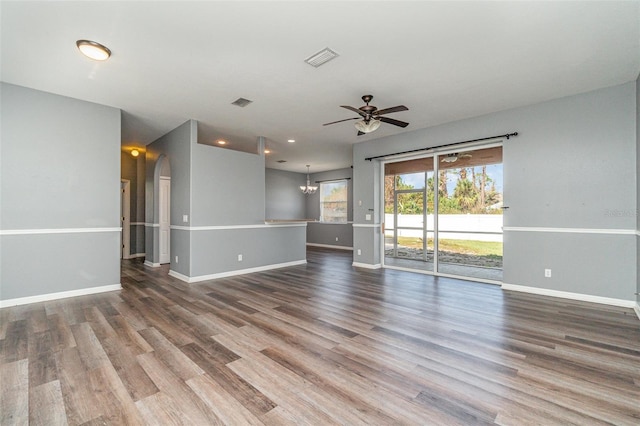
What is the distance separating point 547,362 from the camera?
7.51ft

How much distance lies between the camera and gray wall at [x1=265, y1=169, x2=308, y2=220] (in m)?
10.4

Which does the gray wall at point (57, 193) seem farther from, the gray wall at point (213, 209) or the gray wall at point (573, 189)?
the gray wall at point (573, 189)

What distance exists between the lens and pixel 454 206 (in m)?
5.63

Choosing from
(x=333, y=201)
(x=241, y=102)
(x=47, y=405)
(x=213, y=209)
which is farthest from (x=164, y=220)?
(x=333, y=201)

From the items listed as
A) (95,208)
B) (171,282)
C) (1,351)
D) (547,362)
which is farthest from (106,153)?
(547,362)

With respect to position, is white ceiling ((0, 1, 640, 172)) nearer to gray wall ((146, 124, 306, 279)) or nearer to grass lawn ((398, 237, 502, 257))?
gray wall ((146, 124, 306, 279))

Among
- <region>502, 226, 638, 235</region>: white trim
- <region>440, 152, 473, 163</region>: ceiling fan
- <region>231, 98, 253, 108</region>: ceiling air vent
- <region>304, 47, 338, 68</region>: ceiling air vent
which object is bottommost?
<region>502, 226, 638, 235</region>: white trim

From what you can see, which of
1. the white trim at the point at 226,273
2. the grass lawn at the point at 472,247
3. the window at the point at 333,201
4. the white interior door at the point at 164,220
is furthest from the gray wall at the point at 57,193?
the window at the point at 333,201

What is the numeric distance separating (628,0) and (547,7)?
58 centimetres

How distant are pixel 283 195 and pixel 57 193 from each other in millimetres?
7146

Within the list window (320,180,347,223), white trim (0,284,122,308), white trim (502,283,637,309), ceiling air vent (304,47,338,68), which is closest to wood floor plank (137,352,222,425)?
white trim (0,284,122,308)

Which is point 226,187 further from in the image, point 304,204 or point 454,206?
point 304,204

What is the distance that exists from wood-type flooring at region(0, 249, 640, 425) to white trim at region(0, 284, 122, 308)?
159mm

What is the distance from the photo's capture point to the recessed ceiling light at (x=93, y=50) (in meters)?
2.73
